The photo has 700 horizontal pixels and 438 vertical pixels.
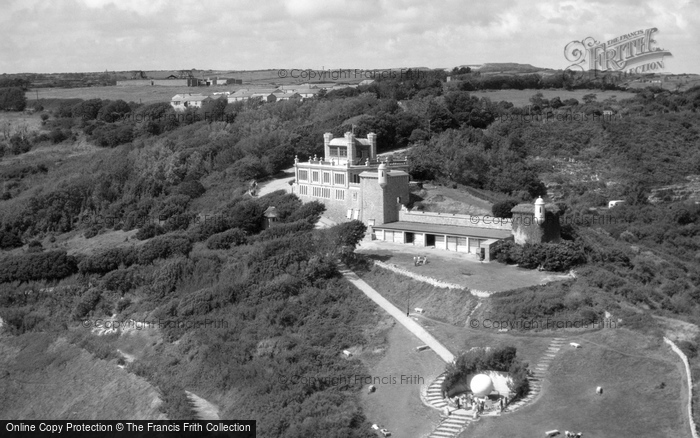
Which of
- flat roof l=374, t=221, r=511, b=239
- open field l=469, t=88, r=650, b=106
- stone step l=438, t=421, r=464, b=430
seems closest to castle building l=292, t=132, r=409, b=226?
flat roof l=374, t=221, r=511, b=239

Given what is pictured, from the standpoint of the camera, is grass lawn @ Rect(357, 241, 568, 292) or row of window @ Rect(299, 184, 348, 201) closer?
grass lawn @ Rect(357, 241, 568, 292)

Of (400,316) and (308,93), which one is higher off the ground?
(308,93)

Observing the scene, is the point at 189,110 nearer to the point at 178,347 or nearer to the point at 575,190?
the point at 575,190

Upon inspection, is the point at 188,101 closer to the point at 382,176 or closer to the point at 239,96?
the point at 239,96

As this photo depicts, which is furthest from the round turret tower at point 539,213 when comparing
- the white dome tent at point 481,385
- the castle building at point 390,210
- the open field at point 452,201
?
the white dome tent at point 481,385

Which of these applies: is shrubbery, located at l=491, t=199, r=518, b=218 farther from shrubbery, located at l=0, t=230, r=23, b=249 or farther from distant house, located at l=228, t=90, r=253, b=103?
distant house, located at l=228, t=90, r=253, b=103

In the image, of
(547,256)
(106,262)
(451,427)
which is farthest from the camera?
(106,262)

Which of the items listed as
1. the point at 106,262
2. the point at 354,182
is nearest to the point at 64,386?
the point at 106,262

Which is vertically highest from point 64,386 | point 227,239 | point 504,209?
point 504,209
